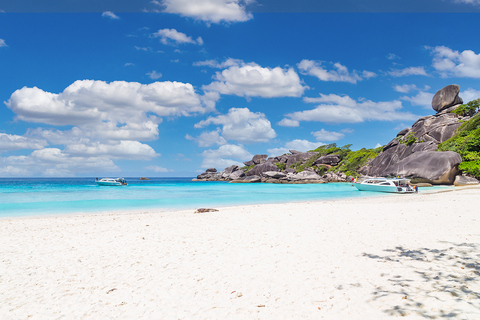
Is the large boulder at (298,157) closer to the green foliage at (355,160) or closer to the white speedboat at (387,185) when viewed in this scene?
the green foliage at (355,160)

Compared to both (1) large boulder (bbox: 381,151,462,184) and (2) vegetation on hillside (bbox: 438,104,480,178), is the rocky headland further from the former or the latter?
(2) vegetation on hillside (bbox: 438,104,480,178)

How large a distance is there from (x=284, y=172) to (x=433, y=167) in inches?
2070

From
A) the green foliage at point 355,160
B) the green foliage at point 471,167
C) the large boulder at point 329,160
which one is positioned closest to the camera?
the green foliage at point 471,167

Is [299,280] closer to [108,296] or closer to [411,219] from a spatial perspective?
[108,296]

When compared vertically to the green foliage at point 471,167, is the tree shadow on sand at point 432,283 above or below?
below

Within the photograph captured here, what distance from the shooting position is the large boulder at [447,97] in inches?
2411

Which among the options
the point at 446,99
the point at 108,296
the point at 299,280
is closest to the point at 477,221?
the point at 299,280

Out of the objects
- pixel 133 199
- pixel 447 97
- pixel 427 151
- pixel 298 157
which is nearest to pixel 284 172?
pixel 298 157

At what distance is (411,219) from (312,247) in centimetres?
686

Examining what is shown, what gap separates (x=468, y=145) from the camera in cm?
4516

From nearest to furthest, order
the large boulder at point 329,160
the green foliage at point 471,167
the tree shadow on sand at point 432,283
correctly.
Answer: the tree shadow on sand at point 432,283 → the green foliage at point 471,167 → the large boulder at point 329,160

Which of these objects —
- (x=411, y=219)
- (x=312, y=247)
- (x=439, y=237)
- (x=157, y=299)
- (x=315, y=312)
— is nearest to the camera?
(x=315, y=312)

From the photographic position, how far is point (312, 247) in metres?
8.08

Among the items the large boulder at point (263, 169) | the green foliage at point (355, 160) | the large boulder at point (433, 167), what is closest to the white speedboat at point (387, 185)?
the large boulder at point (433, 167)
